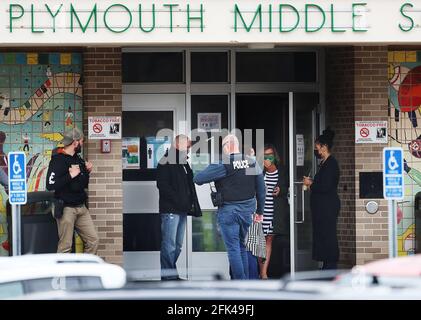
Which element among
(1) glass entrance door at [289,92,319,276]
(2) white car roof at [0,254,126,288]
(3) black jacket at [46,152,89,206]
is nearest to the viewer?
(2) white car roof at [0,254,126,288]

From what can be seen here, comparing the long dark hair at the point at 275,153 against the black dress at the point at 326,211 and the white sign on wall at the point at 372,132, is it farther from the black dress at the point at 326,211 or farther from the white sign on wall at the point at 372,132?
the white sign on wall at the point at 372,132

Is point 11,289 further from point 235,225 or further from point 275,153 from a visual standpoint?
point 275,153

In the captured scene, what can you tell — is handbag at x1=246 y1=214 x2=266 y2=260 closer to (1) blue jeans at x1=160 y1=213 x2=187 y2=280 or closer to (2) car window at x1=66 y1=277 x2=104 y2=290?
(1) blue jeans at x1=160 y1=213 x2=187 y2=280

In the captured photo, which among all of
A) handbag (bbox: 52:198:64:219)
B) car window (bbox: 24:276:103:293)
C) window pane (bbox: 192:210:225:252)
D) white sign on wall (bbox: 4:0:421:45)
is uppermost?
white sign on wall (bbox: 4:0:421:45)

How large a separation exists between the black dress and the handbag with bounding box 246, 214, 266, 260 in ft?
2.74

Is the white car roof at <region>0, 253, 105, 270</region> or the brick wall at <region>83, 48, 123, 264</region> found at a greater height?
the brick wall at <region>83, 48, 123, 264</region>

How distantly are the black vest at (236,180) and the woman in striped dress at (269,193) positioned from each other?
135 centimetres

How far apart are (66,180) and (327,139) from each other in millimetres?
3535

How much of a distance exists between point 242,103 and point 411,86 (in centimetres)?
232

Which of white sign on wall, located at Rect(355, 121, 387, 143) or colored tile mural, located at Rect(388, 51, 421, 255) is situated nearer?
white sign on wall, located at Rect(355, 121, 387, 143)

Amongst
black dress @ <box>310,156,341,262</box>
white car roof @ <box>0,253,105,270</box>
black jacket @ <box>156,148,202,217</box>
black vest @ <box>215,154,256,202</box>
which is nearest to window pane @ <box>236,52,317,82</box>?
black dress @ <box>310,156,341,262</box>

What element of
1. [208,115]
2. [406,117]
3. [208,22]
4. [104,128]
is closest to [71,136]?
[104,128]

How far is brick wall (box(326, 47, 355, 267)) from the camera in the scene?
570 inches

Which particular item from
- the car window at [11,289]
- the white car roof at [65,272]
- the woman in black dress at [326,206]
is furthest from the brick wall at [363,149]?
the car window at [11,289]
